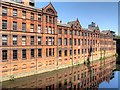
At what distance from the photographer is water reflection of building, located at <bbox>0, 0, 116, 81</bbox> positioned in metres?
30.3

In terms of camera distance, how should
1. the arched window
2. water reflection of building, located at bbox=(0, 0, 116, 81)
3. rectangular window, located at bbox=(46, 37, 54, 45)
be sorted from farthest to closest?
the arched window
rectangular window, located at bbox=(46, 37, 54, 45)
water reflection of building, located at bbox=(0, 0, 116, 81)

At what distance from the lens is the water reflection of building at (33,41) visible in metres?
30.3

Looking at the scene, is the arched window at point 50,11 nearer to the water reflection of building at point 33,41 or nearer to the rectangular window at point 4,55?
the water reflection of building at point 33,41

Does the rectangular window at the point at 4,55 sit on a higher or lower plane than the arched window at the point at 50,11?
lower

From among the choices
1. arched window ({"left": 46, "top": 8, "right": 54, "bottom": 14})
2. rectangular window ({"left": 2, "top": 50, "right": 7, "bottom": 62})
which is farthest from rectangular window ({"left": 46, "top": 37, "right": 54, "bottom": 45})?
rectangular window ({"left": 2, "top": 50, "right": 7, "bottom": 62})

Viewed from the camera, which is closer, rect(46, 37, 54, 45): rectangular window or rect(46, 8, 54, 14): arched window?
rect(46, 37, 54, 45): rectangular window

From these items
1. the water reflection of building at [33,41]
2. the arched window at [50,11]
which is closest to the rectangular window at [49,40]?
the water reflection of building at [33,41]

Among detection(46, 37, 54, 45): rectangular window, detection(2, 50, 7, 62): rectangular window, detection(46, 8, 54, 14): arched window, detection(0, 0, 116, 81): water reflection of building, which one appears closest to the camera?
detection(2, 50, 7, 62): rectangular window

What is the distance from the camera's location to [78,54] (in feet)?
173

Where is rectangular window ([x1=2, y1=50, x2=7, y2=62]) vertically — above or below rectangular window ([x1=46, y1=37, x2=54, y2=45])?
below

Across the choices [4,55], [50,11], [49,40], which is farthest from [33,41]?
[50,11]

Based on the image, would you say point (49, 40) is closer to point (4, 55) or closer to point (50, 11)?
point (50, 11)

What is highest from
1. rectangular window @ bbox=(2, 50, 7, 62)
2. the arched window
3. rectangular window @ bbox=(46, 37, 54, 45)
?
the arched window

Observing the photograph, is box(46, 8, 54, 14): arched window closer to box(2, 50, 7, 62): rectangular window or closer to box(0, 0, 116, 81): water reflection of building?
box(0, 0, 116, 81): water reflection of building
